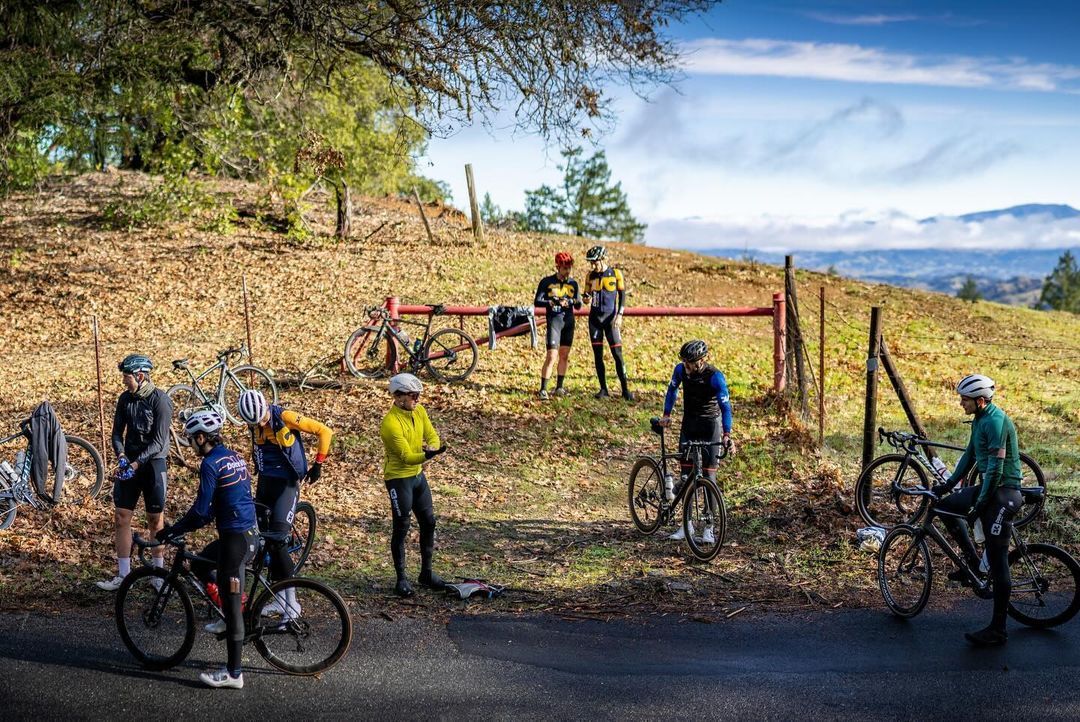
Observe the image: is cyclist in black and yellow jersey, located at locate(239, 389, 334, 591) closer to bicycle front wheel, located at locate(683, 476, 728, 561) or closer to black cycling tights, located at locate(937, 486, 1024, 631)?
bicycle front wheel, located at locate(683, 476, 728, 561)

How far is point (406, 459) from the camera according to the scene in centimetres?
893

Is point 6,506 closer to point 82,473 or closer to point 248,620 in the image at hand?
point 82,473

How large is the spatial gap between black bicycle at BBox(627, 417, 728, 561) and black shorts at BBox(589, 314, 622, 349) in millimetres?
4288

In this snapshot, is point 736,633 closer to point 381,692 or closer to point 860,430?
point 381,692

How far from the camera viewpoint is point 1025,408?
17219 millimetres

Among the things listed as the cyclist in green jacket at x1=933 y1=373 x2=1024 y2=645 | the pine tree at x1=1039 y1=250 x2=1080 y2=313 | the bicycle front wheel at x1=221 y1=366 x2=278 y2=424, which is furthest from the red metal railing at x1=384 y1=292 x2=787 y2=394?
the pine tree at x1=1039 y1=250 x2=1080 y2=313

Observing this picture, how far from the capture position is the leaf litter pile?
9.73 m

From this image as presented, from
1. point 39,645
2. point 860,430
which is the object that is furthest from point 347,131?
point 39,645

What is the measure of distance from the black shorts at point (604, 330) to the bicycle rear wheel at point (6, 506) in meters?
8.29

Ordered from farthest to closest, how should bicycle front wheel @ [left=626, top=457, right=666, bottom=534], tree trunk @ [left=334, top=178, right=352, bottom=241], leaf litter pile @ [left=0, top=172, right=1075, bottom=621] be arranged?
tree trunk @ [left=334, top=178, right=352, bottom=241]
bicycle front wheel @ [left=626, top=457, right=666, bottom=534]
leaf litter pile @ [left=0, top=172, right=1075, bottom=621]

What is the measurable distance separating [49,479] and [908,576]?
9.49 metres

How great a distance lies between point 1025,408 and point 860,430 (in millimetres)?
4126

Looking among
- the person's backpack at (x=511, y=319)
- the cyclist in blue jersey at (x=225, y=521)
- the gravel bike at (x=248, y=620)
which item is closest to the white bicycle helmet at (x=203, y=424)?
the cyclist in blue jersey at (x=225, y=521)

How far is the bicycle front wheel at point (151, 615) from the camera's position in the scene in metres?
7.48
